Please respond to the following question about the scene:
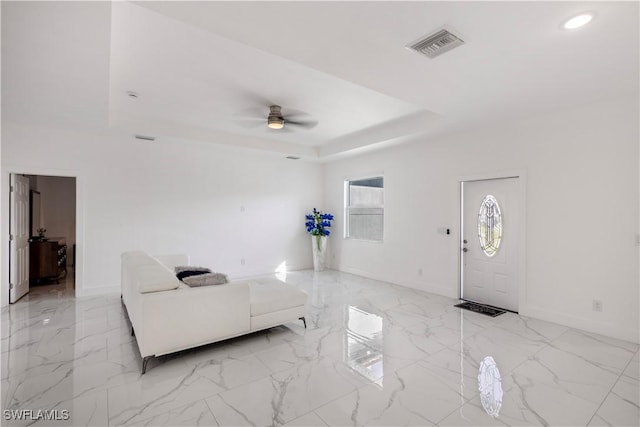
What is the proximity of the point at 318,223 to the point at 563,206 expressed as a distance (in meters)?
4.52

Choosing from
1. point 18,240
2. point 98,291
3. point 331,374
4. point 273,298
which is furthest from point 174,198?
point 331,374

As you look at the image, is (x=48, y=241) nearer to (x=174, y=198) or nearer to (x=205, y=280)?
(x=174, y=198)

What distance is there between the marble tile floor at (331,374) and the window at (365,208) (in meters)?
2.61

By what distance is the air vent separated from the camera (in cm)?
218

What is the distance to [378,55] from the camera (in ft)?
7.93

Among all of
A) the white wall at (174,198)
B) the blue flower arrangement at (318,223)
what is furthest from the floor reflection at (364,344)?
the white wall at (174,198)

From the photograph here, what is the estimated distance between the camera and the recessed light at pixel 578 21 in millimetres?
1963

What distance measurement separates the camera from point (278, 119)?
3.87 meters

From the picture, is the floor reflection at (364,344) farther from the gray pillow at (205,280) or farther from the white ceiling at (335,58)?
the white ceiling at (335,58)

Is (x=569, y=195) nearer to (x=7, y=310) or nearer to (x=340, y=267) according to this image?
(x=340, y=267)

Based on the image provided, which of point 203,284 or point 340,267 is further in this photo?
point 340,267

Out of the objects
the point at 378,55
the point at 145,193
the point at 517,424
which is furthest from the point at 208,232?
the point at 517,424

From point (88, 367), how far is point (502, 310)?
15.5ft

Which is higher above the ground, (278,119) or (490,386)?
(278,119)
